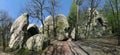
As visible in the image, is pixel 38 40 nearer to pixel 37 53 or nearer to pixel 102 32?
pixel 37 53

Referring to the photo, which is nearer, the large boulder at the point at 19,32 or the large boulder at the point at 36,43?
the large boulder at the point at 36,43

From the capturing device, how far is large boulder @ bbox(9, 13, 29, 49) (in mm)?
33156

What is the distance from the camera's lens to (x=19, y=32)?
34250 mm

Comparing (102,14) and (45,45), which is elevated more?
(102,14)

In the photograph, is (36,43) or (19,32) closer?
(36,43)

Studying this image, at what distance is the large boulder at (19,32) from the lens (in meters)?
33.2

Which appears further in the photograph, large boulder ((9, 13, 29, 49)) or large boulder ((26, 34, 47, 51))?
large boulder ((9, 13, 29, 49))

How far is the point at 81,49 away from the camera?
32500mm

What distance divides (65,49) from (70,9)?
118 feet

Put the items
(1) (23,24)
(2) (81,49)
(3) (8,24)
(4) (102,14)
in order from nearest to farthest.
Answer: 1. (2) (81,49)
2. (1) (23,24)
3. (3) (8,24)
4. (4) (102,14)

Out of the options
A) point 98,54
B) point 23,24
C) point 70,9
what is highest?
point 70,9

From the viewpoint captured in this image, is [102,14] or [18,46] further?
[102,14]

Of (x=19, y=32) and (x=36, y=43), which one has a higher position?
(x=19, y=32)

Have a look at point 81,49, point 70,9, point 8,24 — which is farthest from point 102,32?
point 81,49
